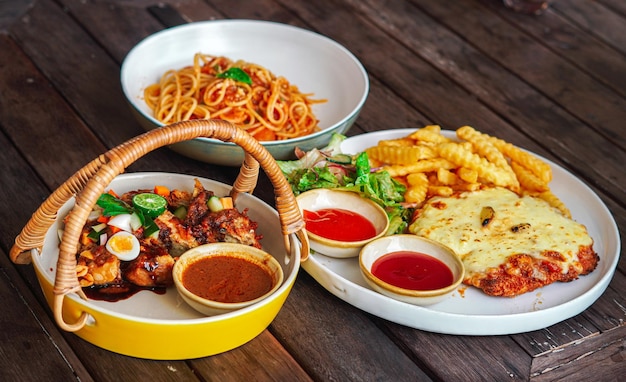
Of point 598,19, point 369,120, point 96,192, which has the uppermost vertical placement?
point 96,192

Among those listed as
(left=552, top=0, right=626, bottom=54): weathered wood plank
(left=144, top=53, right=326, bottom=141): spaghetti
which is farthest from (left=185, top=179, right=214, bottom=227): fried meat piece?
(left=552, top=0, right=626, bottom=54): weathered wood plank

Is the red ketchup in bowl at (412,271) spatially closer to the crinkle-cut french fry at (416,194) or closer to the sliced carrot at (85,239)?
the crinkle-cut french fry at (416,194)

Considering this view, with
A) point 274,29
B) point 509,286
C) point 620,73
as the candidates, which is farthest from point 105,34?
point 620,73

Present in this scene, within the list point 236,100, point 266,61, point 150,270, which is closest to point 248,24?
point 266,61

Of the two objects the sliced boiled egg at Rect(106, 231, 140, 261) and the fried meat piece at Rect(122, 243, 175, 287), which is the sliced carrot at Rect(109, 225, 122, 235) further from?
the fried meat piece at Rect(122, 243, 175, 287)

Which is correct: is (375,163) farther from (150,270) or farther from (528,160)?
(150,270)

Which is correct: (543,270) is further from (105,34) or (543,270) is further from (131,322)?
(105,34)

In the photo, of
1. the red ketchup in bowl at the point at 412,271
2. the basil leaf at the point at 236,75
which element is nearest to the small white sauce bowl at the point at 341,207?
the red ketchup in bowl at the point at 412,271
